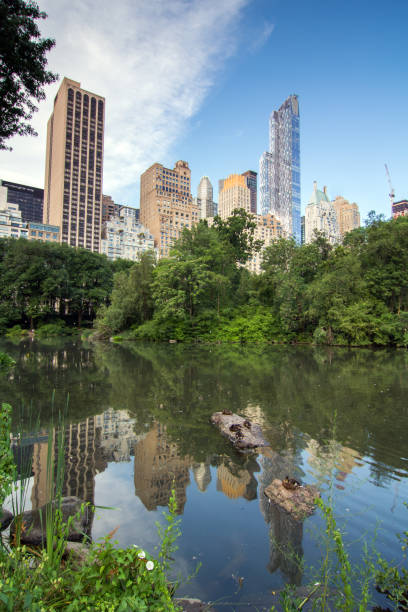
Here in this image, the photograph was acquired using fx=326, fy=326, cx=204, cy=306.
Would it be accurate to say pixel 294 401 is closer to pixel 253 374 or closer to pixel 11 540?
pixel 253 374

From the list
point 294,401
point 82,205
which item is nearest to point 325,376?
point 294,401

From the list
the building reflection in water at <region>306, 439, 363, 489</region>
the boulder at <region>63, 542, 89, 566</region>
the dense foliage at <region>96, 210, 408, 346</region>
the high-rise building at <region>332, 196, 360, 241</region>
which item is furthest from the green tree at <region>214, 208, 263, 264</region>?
the high-rise building at <region>332, 196, 360, 241</region>

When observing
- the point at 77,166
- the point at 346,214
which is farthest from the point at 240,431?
the point at 346,214

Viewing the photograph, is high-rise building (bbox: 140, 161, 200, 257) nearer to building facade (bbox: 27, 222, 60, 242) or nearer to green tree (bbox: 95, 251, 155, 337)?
building facade (bbox: 27, 222, 60, 242)

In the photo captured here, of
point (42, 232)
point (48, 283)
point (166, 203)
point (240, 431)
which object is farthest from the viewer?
point (166, 203)

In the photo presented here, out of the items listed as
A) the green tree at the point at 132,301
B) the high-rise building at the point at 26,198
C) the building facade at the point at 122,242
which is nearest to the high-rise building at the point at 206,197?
the building facade at the point at 122,242

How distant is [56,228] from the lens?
106 m

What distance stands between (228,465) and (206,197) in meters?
178

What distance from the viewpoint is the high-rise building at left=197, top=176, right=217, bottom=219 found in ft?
552

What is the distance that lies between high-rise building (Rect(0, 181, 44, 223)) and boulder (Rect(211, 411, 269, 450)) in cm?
17826

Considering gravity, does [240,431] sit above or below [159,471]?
above

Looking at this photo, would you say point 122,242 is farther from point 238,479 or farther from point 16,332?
point 238,479

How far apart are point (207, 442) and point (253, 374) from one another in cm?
790

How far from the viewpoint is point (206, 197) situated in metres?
173
